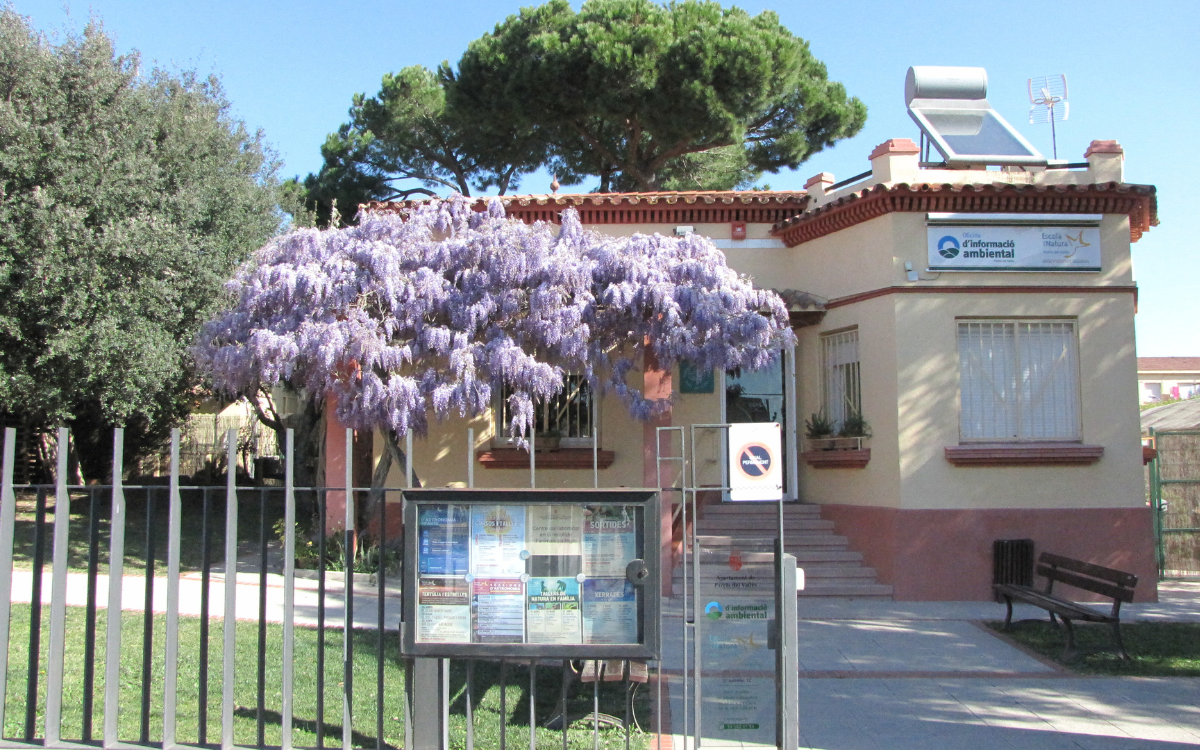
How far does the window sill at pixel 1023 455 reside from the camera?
11.1 meters

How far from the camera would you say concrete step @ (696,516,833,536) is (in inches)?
484

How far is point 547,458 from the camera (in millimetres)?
12492

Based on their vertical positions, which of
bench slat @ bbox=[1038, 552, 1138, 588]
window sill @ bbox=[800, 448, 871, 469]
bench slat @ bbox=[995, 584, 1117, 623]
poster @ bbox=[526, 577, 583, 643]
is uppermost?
window sill @ bbox=[800, 448, 871, 469]

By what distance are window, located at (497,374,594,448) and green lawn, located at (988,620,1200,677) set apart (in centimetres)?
574

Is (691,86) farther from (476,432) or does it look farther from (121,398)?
(121,398)

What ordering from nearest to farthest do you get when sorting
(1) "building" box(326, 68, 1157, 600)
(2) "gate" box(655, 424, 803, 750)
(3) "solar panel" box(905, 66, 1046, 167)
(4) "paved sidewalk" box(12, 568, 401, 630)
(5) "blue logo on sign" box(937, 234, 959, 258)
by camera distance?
(2) "gate" box(655, 424, 803, 750), (4) "paved sidewalk" box(12, 568, 401, 630), (1) "building" box(326, 68, 1157, 600), (5) "blue logo on sign" box(937, 234, 959, 258), (3) "solar panel" box(905, 66, 1046, 167)

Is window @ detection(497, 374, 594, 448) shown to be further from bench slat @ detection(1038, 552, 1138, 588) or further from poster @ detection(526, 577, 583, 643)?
poster @ detection(526, 577, 583, 643)

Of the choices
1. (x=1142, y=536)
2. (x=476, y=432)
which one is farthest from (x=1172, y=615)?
(x=476, y=432)

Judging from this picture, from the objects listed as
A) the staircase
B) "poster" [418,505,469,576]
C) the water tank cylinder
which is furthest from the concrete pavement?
the water tank cylinder

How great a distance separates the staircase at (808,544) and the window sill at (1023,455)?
1.76 metres

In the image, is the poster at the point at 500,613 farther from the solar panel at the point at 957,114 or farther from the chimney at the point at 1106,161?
the chimney at the point at 1106,161

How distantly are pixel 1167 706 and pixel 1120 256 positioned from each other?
260 inches

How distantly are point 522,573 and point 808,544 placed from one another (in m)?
7.96

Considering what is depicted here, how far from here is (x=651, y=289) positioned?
1064cm
